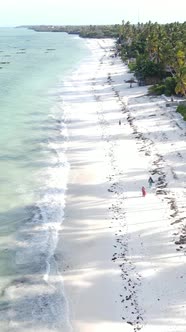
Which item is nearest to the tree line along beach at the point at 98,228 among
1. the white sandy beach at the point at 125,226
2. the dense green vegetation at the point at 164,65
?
the white sandy beach at the point at 125,226

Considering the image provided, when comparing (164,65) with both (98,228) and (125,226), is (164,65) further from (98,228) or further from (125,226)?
(98,228)

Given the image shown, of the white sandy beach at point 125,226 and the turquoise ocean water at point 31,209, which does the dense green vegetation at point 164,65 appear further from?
the turquoise ocean water at point 31,209

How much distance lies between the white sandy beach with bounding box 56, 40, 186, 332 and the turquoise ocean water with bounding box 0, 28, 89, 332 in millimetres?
803

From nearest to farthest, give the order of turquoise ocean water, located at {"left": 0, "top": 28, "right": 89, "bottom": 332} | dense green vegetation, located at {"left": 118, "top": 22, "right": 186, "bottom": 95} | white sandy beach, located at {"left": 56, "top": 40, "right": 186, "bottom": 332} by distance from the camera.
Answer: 1. white sandy beach, located at {"left": 56, "top": 40, "right": 186, "bottom": 332}
2. turquoise ocean water, located at {"left": 0, "top": 28, "right": 89, "bottom": 332}
3. dense green vegetation, located at {"left": 118, "top": 22, "right": 186, "bottom": 95}

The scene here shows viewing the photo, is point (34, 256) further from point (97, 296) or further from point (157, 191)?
point (157, 191)

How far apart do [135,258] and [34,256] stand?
545cm

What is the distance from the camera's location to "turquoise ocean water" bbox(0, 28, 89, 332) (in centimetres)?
2022

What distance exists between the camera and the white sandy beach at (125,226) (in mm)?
19734

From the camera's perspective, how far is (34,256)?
2439cm

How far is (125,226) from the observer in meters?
27.1

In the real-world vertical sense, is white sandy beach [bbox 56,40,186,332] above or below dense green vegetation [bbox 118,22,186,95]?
below

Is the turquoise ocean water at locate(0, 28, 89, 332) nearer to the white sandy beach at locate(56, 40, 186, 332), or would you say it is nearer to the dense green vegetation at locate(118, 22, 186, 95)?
the white sandy beach at locate(56, 40, 186, 332)

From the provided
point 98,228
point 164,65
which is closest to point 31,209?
point 98,228

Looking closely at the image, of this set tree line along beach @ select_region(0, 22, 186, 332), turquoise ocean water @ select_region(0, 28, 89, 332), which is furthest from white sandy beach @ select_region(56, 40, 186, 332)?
turquoise ocean water @ select_region(0, 28, 89, 332)
